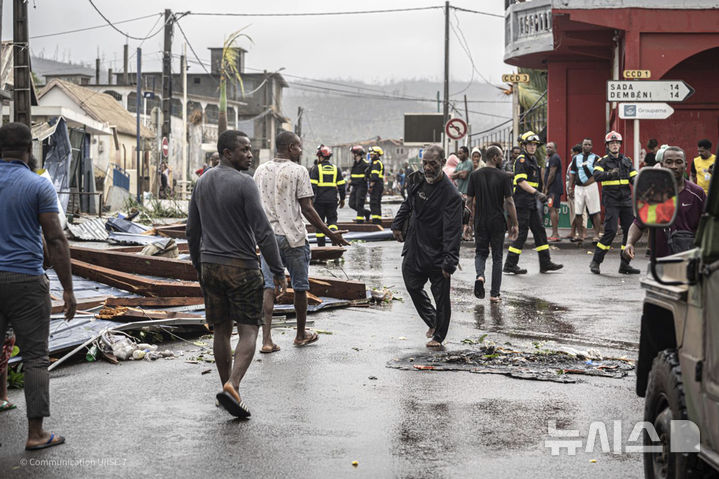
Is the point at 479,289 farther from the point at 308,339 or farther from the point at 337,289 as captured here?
the point at 308,339

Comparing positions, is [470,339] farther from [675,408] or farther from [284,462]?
[675,408]

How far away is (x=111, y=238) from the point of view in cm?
1825

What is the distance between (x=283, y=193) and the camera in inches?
324

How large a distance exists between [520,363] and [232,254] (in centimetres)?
288

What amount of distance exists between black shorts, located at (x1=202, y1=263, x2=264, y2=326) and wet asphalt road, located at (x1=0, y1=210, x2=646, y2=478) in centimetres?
64

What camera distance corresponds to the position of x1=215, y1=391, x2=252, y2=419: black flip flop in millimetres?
5812

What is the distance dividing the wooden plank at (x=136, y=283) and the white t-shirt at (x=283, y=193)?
2117 mm

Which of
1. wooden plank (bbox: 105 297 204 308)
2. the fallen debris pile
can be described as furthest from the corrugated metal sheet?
the fallen debris pile

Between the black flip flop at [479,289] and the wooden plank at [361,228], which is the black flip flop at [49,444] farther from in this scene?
the wooden plank at [361,228]

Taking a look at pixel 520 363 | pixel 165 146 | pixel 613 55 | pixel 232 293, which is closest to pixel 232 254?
pixel 232 293

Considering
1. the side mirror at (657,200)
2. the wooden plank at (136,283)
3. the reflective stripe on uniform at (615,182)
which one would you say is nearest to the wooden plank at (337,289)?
the wooden plank at (136,283)

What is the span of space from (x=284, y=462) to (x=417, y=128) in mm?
33345

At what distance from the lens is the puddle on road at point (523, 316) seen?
383 inches

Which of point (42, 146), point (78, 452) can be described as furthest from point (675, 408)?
point (42, 146)
